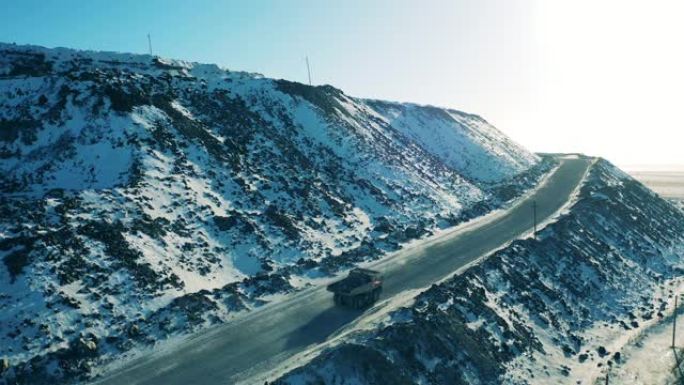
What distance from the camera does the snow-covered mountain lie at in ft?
80.6

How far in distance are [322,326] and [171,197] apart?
53.8 feet

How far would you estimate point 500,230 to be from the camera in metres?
45.9

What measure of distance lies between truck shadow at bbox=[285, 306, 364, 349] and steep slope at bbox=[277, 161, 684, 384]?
2650 millimetres

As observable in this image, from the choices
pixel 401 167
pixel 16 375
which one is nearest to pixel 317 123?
pixel 401 167

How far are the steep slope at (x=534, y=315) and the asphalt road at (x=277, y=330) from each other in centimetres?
266

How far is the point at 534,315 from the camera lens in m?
30.7

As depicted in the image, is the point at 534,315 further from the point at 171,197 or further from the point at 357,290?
the point at 171,197

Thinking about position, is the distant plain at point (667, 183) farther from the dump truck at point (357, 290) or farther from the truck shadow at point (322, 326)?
the truck shadow at point (322, 326)

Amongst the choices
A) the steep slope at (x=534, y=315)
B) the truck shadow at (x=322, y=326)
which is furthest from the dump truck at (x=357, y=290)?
the steep slope at (x=534, y=315)

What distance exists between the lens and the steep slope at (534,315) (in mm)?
22047

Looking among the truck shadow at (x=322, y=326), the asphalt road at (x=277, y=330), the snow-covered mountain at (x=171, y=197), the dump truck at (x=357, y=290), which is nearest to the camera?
the asphalt road at (x=277, y=330)

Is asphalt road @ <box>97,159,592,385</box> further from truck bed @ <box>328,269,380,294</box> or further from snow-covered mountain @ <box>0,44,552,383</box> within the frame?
snow-covered mountain @ <box>0,44,552,383</box>

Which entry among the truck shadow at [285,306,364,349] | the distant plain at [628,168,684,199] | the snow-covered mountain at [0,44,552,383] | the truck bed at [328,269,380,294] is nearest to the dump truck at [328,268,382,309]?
the truck bed at [328,269,380,294]

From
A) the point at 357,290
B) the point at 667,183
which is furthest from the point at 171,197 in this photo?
the point at 667,183
